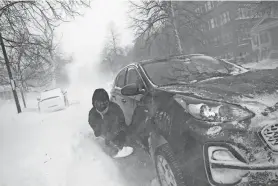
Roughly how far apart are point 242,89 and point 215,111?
51 cm

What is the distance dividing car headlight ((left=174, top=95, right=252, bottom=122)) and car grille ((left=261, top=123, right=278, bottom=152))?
194 millimetres

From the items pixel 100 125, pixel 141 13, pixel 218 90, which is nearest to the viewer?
pixel 218 90

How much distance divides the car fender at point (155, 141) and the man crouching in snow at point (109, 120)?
43.4 inches

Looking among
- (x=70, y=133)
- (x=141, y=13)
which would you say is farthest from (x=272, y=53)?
(x=70, y=133)

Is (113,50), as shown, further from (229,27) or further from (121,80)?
(121,80)

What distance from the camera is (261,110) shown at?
2293mm

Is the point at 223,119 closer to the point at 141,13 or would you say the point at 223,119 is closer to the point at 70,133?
the point at 70,133

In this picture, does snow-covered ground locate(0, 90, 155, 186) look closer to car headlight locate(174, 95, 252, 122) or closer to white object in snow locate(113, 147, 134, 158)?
white object in snow locate(113, 147, 134, 158)

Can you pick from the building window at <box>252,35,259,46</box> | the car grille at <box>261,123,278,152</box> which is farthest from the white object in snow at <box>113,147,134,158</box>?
the building window at <box>252,35,259,46</box>

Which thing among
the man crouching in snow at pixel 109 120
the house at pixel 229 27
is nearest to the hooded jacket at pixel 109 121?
the man crouching in snow at pixel 109 120

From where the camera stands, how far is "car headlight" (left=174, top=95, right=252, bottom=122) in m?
2.33

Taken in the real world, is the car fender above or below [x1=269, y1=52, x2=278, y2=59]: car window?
above

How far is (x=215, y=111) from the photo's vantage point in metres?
2.45

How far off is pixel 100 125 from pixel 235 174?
9.87 feet
